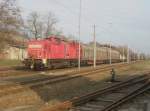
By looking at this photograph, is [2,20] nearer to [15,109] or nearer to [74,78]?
[74,78]

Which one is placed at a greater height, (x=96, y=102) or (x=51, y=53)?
(x=51, y=53)

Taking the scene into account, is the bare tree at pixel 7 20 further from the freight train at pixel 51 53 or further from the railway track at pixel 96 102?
the railway track at pixel 96 102

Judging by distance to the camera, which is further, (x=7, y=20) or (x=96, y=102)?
(x=7, y=20)

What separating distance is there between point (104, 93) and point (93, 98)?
214 cm

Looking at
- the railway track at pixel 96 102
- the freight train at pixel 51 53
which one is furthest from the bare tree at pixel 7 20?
the railway track at pixel 96 102

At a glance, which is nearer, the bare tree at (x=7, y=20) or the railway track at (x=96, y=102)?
the railway track at (x=96, y=102)

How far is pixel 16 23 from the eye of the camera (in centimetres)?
5822

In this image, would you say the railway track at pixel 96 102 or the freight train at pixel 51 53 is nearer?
the railway track at pixel 96 102

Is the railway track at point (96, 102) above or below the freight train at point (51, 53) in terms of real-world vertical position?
below

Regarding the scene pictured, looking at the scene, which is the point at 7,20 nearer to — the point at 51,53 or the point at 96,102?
the point at 51,53

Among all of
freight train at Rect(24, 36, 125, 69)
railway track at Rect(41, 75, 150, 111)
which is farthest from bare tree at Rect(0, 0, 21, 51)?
railway track at Rect(41, 75, 150, 111)

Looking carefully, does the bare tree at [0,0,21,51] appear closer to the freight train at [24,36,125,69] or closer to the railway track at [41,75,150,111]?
the freight train at [24,36,125,69]

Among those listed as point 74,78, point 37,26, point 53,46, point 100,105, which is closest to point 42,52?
point 53,46

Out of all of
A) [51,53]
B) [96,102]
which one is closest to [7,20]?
[51,53]
